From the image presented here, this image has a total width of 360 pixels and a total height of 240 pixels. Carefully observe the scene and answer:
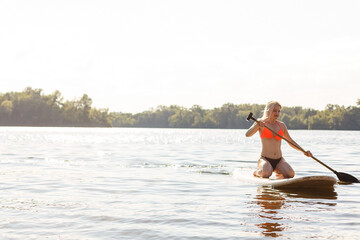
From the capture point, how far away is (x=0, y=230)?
5.57 m

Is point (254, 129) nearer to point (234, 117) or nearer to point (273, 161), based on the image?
point (273, 161)

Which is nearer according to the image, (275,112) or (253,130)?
(253,130)

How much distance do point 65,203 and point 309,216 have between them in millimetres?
3654

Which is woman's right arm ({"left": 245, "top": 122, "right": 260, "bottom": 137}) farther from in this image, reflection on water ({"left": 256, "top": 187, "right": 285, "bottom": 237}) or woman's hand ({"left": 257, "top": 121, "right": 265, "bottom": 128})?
reflection on water ({"left": 256, "top": 187, "right": 285, "bottom": 237})

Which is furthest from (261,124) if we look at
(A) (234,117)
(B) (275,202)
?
(A) (234,117)

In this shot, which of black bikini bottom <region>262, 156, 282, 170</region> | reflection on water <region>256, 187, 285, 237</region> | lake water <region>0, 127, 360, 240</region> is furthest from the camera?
black bikini bottom <region>262, 156, 282, 170</region>

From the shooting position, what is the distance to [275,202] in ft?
25.5

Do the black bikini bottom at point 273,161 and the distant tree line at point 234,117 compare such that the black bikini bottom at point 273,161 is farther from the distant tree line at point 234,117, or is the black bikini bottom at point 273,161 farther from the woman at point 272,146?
the distant tree line at point 234,117

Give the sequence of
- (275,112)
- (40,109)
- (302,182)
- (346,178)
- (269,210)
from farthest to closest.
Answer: (40,109) → (346,178) → (275,112) → (302,182) → (269,210)

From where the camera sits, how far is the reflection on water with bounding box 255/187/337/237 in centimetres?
586

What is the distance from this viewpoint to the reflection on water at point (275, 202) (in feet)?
19.2

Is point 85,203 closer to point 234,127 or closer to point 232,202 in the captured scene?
point 232,202

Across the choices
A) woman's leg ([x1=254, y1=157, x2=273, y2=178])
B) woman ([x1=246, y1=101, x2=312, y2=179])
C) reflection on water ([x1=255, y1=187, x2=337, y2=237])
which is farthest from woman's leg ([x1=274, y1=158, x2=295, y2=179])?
reflection on water ([x1=255, y1=187, x2=337, y2=237])

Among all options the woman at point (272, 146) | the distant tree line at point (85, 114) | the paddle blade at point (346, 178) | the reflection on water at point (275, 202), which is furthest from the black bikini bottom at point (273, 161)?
the distant tree line at point (85, 114)
